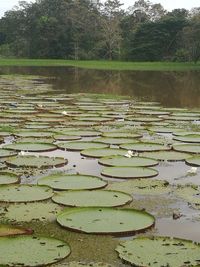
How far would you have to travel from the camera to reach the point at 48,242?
3801mm

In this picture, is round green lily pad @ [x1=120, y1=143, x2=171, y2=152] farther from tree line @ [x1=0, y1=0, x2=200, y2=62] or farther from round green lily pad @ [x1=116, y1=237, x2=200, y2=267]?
tree line @ [x1=0, y1=0, x2=200, y2=62]

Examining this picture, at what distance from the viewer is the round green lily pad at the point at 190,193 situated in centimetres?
507

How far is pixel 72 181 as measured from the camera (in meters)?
5.62

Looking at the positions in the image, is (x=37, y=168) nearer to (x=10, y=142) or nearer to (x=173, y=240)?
(x=10, y=142)

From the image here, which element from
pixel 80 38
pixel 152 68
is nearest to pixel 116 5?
pixel 80 38

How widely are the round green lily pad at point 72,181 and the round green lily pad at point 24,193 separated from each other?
20cm

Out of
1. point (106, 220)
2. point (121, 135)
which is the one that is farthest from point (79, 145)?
point (106, 220)

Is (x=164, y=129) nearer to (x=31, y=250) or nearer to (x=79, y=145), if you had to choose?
(x=79, y=145)

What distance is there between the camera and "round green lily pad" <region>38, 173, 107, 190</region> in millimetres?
5410

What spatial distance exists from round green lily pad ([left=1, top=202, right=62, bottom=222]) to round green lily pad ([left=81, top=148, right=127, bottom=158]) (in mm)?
2318

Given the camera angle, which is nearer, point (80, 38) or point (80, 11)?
point (80, 38)

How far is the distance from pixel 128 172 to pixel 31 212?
1833 mm

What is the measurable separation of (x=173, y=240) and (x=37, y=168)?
2882 millimetres

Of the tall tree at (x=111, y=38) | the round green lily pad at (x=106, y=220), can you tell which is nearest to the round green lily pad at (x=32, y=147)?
the round green lily pad at (x=106, y=220)
